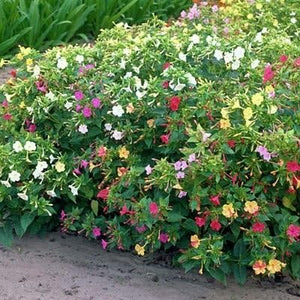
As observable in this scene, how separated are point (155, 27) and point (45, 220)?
53.8 inches

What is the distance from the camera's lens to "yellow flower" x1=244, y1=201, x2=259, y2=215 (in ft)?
10.7

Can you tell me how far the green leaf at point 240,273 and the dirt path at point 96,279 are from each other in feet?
0.22

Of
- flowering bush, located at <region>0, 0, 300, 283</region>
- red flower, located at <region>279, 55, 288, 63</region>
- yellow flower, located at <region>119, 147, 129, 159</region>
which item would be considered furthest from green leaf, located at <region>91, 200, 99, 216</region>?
red flower, located at <region>279, 55, 288, 63</region>

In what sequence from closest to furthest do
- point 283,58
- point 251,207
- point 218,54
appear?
point 251,207
point 218,54
point 283,58

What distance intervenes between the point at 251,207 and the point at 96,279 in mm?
766

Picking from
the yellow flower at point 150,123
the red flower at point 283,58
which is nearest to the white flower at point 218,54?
the red flower at point 283,58

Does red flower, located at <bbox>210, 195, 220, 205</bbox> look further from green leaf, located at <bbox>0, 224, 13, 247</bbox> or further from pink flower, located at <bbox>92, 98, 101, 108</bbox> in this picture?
green leaf, located at <bbox>0, 224, 13, 247</bbox>

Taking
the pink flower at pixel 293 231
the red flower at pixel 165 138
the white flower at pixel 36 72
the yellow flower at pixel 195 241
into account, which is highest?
the white flower at pixel 36 72

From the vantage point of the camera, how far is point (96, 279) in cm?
353

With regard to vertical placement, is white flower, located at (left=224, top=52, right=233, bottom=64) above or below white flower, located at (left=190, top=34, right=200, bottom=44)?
below

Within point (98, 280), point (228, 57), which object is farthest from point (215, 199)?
point (228, 57)

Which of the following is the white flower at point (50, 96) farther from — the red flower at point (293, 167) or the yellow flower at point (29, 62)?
the red flower at point (293, 167)

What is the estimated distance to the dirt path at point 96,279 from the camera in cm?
342

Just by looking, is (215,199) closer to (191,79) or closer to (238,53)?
(191,79)
